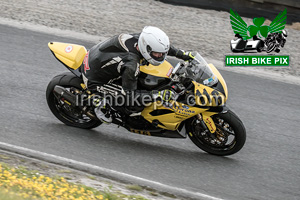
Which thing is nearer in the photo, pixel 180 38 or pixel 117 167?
pixel 117 167

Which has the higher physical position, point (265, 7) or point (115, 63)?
point (265, 7)

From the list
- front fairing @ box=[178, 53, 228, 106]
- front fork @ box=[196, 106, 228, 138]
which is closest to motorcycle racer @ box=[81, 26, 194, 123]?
front fairing @ box=[178, 53, 228, 106]

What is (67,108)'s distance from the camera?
7004mm

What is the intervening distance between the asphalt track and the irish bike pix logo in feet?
6.78

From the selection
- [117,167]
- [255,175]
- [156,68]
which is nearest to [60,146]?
[117,167]

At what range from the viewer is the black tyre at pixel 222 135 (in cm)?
613

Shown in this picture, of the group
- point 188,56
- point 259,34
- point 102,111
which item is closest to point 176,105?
point 188,56

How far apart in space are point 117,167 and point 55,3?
8.19 meters

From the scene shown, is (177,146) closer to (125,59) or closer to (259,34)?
(125,59)

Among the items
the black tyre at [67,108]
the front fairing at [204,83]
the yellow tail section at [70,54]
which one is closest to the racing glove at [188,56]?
the front fairing at [204,83]

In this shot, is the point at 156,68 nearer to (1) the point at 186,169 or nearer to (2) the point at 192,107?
(2) the point at 192,107

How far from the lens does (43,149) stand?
642cm

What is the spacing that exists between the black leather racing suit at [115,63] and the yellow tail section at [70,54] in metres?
0.18

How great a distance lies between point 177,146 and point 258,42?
559cm
